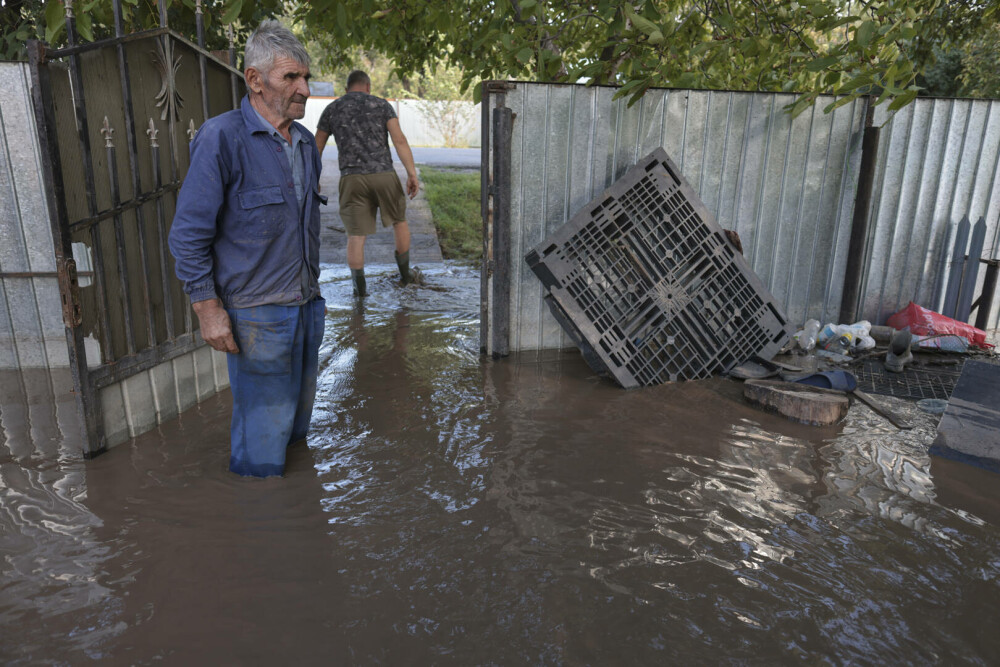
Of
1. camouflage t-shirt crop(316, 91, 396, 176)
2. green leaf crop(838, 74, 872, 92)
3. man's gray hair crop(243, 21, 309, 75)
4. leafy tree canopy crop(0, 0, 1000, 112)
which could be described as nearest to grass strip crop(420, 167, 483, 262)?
camouflage t-shirt crop(316, 91, 396, 176)

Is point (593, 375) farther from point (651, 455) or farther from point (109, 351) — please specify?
point (109, 351)

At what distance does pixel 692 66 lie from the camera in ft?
23.0

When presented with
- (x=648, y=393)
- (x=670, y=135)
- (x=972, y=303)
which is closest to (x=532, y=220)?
(x=670, y=135)

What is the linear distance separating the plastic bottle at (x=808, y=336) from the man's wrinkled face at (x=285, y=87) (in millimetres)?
4221

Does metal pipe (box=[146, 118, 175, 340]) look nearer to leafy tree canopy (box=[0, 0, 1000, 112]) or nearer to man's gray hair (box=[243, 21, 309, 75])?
leafy tree canopy (box=[0, 0, 1000, 112])

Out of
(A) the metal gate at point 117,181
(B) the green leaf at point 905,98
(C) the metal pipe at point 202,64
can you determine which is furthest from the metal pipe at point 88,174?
(B) the green leaf at point 905,98

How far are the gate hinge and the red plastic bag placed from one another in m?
5.51

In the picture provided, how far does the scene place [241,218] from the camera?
9.55ft

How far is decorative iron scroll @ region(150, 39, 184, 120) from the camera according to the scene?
3.55 meters

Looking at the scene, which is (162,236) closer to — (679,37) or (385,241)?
(679,37)

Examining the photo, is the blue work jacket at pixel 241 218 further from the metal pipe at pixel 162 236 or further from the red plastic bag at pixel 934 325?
the red plastic bag at pixel 934 325

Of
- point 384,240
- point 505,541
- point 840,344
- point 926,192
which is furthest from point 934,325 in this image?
point 384,240

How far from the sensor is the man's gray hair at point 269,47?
9.20 ft

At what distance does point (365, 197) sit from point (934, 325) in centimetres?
525
